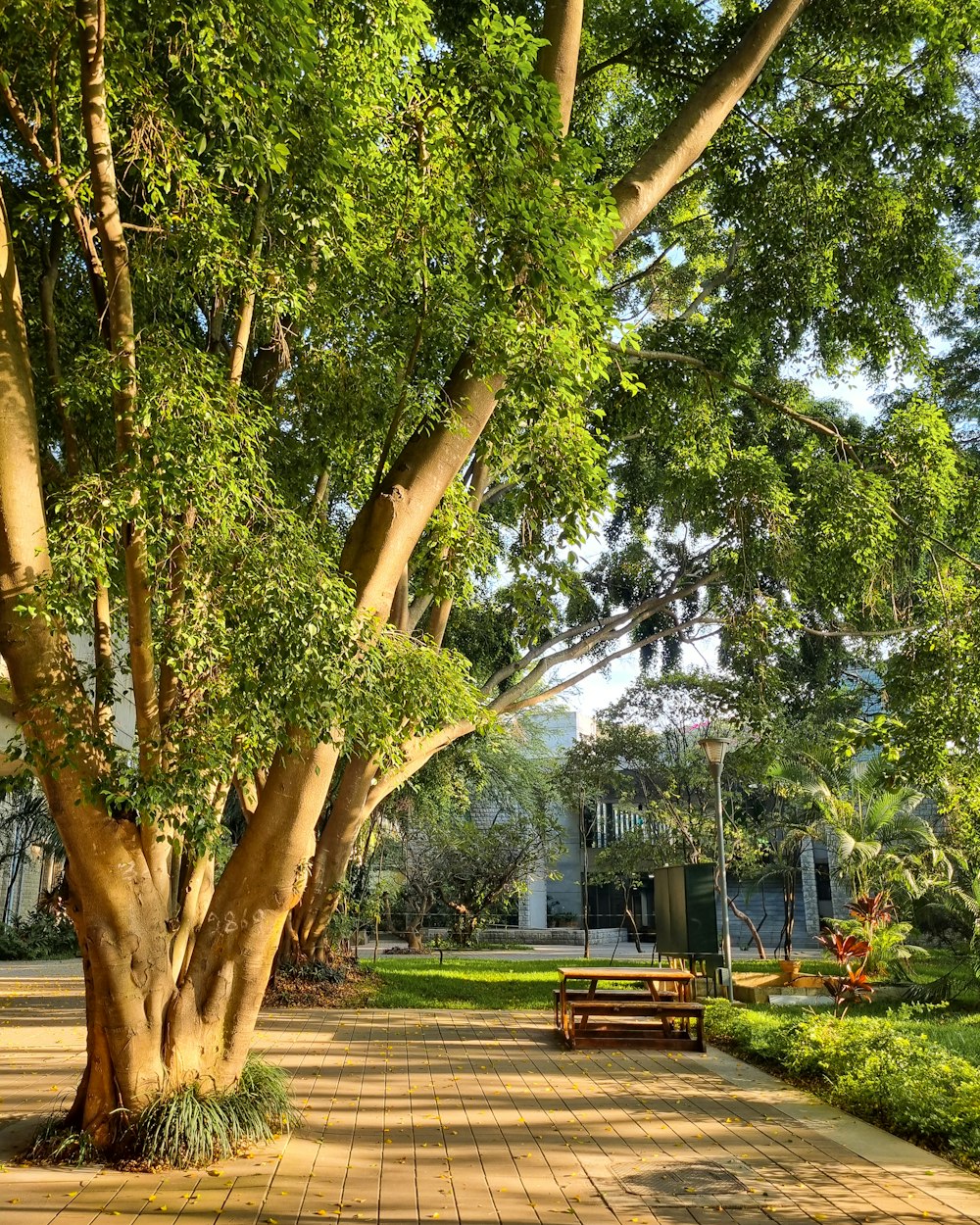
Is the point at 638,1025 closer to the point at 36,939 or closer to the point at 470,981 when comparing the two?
the point at 470,981

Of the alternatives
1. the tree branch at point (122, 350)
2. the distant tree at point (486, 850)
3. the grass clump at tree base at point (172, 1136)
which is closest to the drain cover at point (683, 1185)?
the grass clump at tree base at point (172, 1136)

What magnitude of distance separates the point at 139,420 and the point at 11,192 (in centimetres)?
311

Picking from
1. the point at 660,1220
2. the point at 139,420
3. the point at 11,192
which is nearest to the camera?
the point at 660,1220

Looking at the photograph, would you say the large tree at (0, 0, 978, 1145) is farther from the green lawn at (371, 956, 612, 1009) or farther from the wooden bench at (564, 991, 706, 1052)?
the green lawn at (371, 956, 612, 1009)

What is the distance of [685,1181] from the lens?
584 cm

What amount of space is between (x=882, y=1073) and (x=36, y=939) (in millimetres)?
22091

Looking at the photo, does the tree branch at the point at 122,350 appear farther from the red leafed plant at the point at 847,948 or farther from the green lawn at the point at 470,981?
the green lawn at the point at 470,981

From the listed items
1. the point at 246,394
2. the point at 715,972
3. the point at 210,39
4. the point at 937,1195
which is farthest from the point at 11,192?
the point at 715,972

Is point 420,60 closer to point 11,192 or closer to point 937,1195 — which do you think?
point 11,192

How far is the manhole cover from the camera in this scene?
5617 millimetres

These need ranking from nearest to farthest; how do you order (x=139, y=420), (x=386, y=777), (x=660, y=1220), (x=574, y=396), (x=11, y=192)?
1. (x=660, y=1220)
2. (x=139, y=420)
3. (x=574, y=396)
4. (x=11, y=192)
5. (x=386, y=777)

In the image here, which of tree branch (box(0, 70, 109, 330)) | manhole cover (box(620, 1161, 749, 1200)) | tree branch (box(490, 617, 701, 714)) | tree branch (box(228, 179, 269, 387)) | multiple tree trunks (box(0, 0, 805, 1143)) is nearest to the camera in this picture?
manhole cover (box(620, 1161, 749, 1200))

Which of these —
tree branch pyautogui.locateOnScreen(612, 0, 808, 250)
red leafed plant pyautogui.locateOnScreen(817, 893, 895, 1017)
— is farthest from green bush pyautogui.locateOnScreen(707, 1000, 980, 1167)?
tree branch pyautogui.locateOnScreen(612, 0, 808, 250)

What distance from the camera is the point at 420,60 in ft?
24.7
